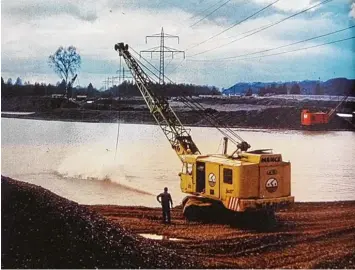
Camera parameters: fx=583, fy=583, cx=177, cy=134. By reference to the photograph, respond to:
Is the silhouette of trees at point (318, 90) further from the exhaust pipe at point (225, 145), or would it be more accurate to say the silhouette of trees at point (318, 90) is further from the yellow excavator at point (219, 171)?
the exhaust pipe at point (225, 145)

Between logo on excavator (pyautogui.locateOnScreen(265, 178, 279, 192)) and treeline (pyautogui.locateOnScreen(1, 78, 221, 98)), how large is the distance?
959mm

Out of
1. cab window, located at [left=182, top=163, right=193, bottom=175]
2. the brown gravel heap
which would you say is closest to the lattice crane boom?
cab window, located at [left=182, top=163, right=193, bottom=175]

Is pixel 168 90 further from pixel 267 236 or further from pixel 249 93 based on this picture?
pixel 267 236

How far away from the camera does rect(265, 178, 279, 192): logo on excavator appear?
213 inches

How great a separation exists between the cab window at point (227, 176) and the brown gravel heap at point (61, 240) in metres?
0.91

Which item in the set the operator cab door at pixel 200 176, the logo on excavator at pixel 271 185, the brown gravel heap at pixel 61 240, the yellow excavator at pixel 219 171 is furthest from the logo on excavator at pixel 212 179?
the brown gravel heap at pixel 61 240

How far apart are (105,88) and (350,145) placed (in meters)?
2.42

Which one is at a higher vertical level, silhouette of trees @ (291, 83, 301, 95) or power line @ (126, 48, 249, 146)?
silhouette of trees @ (291, 83, 301, 95)

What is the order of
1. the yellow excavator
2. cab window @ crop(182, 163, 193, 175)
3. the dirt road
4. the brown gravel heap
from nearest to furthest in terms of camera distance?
the brown gravel heap
the dirt road
the yellow excavator
cab window @ crop(182, 163, 193, 175)

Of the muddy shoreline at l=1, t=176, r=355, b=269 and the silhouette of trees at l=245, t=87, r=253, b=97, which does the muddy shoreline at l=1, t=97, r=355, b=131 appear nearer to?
the silhouette of trees at l=245, t=87, r=253, b=97

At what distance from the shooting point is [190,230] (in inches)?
215

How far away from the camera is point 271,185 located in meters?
5.42

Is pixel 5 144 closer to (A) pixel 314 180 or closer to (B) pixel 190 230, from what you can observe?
(B) pixel 190 230

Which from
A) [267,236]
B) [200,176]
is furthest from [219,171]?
[267,236]
